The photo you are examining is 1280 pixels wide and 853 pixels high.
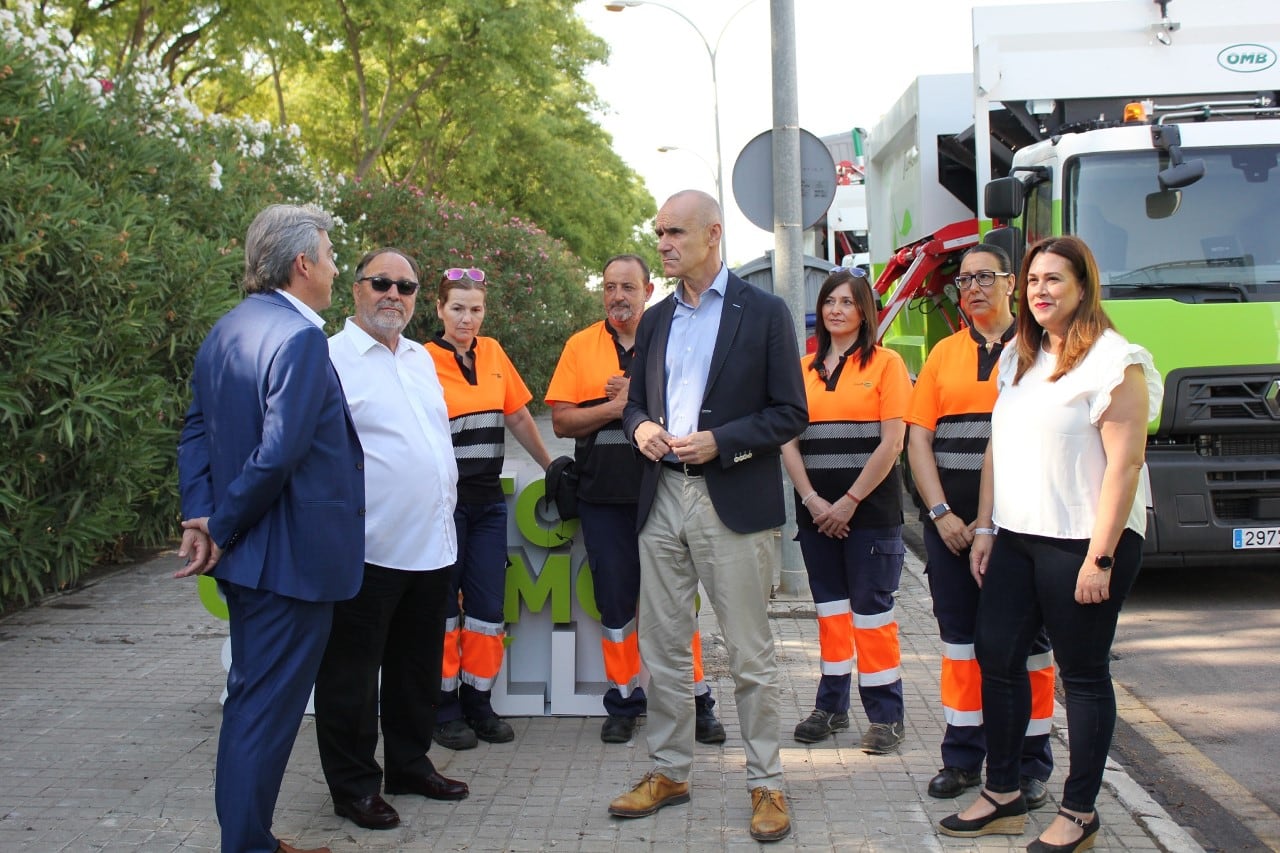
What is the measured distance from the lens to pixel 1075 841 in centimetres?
387

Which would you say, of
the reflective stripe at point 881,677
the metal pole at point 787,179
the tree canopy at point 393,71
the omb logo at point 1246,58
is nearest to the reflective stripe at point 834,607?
the reflective stripe at point 881,677

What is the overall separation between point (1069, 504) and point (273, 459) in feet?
7.95

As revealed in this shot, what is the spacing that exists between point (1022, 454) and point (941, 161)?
8179mm

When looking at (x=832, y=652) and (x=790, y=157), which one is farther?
(x=790, y=157)

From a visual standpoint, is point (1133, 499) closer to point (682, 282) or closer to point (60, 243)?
point (682, 282)

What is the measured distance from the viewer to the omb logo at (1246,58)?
912 centimetres

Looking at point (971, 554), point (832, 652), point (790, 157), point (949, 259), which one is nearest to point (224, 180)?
point (790, 157)

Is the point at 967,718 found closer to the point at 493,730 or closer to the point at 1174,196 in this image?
the point at 493,730

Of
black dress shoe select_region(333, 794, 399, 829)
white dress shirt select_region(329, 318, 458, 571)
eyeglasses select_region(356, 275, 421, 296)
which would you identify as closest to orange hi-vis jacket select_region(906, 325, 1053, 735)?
white dress shirt select_region(329, 318, 458, 571)

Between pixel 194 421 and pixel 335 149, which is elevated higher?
pixel 335 149

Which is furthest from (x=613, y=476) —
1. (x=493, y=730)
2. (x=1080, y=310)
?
(x=1080, y=310)

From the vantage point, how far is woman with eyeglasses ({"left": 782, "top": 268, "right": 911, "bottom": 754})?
505 cm

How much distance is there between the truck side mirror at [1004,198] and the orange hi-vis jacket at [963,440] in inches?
158

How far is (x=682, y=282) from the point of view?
4.40 m
